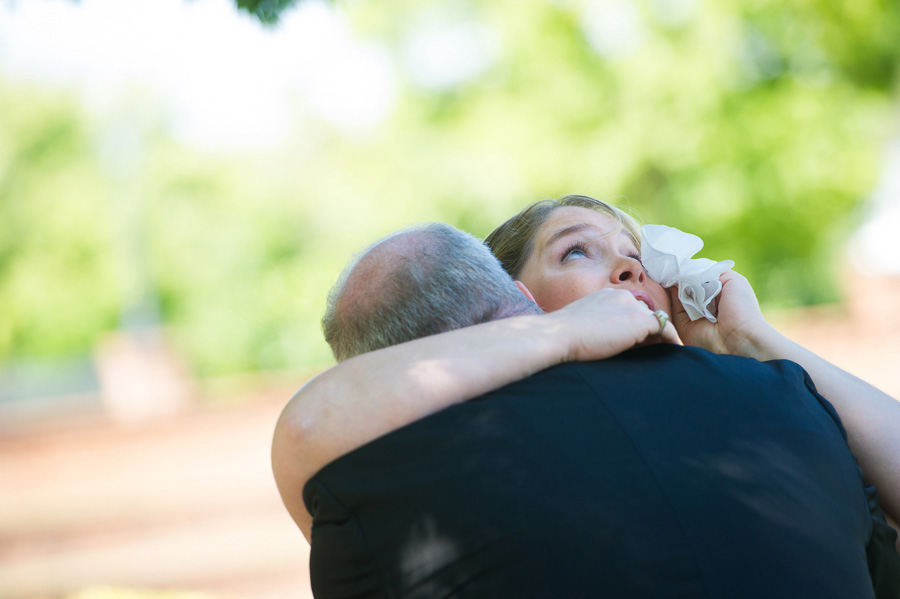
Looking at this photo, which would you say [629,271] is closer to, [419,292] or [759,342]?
[759,342]

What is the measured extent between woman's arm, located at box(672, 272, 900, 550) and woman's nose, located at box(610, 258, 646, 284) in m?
0.28

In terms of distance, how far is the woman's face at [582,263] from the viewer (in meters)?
2.72

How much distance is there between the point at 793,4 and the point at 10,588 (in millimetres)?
14182

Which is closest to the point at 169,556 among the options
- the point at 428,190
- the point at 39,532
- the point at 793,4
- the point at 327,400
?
the point at 39,532

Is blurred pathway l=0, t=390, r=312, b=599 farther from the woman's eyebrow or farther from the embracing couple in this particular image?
the embracing couple

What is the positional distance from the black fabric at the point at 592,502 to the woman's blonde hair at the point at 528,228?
1260 mm

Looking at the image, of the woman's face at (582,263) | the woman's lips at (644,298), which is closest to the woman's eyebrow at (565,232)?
the woman's face at (582,263)

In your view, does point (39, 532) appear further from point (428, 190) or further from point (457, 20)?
point (457, 20)

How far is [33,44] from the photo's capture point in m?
25.6

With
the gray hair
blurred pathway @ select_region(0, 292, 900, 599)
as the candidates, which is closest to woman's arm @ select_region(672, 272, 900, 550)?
the gray hair

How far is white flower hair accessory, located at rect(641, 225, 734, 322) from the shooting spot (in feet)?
8.50

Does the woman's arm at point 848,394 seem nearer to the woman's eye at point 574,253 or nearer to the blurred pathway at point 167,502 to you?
the woman's eye at point 574,253

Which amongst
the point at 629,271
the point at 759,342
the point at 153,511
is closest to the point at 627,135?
the point at 153,511

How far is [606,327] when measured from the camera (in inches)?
76.0
